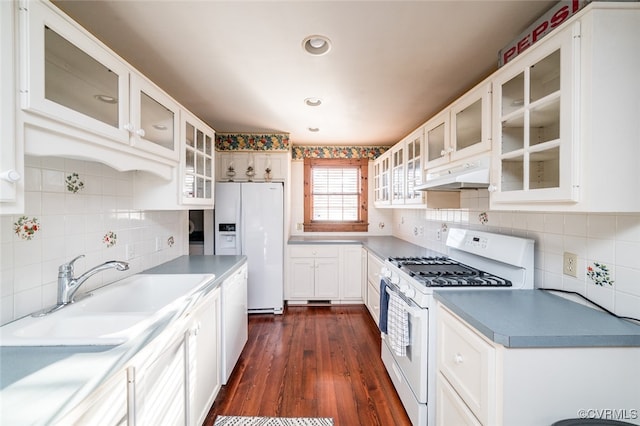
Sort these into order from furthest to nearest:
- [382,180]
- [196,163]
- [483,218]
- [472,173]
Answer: [382,180], [196,163], [483,218], [472,173]

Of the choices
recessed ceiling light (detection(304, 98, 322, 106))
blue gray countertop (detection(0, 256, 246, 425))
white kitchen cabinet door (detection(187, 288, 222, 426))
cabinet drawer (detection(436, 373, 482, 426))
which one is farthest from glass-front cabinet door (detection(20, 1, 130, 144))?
cabinet drawer (detection(436, 373, 482, 426))

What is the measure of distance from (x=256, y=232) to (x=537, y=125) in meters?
2.84

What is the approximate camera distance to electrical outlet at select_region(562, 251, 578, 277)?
4.20 ft

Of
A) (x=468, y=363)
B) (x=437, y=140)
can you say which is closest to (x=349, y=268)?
(x=437, y=140)

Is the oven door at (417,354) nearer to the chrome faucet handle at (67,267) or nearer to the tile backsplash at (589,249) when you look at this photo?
the tile backsplash at (589,249)

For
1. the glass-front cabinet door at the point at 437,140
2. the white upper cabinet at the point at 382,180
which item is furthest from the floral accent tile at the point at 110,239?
the white upper cabinet at the point at 382,180

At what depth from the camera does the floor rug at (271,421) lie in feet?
5.43

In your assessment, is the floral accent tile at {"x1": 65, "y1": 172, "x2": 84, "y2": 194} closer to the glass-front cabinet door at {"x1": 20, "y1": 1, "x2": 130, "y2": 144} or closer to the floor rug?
the glass-front cabinet door at {"x1": 20, "y1": 1, "x2": 130, "y2": 144}

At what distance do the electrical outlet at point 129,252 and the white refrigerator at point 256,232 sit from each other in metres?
1.44

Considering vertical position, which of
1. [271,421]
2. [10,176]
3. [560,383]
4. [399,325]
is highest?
[10,176]

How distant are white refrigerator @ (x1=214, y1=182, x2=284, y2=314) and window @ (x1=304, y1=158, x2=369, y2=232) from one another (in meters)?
0.90

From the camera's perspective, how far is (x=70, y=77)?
1.01 metres

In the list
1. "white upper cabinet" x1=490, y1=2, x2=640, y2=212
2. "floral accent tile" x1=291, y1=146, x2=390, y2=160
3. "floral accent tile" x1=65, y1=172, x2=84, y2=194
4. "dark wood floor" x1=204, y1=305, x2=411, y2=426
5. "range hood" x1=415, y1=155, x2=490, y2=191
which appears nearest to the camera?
"white upper cabinet" x1=490, y1=2, x2=640, y2=212

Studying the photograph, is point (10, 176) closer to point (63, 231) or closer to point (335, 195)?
point (63, 231)
